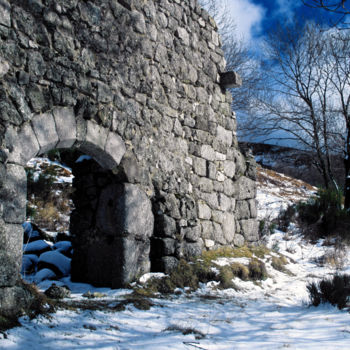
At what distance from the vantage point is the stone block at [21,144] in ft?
11.2

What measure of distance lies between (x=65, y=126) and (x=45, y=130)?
25cm

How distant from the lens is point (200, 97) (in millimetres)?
6223

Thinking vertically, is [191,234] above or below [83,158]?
below

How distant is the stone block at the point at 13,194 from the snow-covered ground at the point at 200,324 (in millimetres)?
816

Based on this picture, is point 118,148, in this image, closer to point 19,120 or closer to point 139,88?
point 139,88

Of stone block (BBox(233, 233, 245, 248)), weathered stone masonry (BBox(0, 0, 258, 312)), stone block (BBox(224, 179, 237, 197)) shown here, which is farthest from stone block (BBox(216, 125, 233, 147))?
stone block (BBox(233, 233, 245, 248))

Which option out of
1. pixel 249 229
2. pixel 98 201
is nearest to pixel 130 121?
pixel 98 201

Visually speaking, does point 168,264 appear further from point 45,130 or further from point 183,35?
point 183,35

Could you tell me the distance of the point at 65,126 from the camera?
3.96 meters

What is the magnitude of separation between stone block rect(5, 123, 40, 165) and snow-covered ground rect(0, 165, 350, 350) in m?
1.30

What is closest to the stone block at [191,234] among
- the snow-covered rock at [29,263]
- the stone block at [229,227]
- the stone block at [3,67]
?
the stone block at [229,227]

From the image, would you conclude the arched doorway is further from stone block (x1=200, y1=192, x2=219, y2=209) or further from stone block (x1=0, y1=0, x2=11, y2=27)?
stone block (x1=200, y1=192, x2=219, y2=209)

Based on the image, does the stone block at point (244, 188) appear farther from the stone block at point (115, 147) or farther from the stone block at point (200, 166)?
the stone block at point (115, 147)

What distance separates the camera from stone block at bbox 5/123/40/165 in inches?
134
